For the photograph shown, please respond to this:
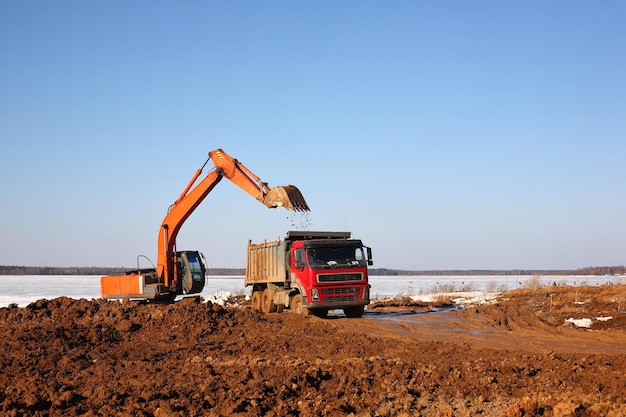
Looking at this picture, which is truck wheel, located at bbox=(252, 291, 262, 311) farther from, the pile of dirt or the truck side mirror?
the truck side mirror

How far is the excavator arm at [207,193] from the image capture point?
2152cm

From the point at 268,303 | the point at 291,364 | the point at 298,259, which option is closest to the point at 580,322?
the point at 298,259

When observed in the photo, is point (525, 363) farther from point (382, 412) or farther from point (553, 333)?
point (553, 333)

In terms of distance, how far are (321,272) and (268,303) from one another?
452 centimetres

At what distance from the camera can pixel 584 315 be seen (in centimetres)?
2559

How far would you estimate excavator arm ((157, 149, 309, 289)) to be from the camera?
21.5m

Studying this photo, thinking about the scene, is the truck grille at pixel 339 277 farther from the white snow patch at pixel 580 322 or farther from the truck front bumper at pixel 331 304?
the white snow patch at pixel 580 322

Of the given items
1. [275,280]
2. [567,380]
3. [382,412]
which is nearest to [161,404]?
[382,412]

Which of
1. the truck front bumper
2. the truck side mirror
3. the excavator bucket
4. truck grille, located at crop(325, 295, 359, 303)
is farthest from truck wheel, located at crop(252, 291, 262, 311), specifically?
the excavator bucket

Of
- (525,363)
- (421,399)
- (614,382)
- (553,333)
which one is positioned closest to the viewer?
(421,399)

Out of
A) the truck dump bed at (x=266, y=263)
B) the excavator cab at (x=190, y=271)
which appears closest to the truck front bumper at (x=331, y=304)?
the truck dump bed at (x=266, y=263)

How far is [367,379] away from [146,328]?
10.3m

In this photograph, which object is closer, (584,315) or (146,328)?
(146,328)

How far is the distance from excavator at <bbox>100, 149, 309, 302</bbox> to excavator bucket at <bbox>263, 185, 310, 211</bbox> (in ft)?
5.94
